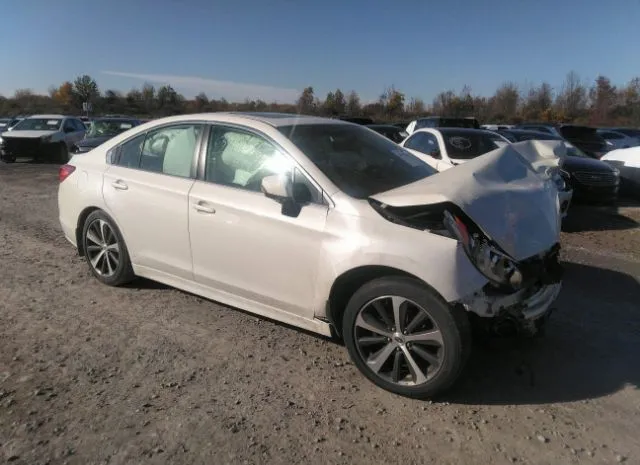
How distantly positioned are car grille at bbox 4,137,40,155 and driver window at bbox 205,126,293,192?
A: 1716cm

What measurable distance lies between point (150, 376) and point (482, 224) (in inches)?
91.1

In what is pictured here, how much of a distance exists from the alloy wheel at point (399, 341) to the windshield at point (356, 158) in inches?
31.1

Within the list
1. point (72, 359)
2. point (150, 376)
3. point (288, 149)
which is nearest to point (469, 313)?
point (288, 149)

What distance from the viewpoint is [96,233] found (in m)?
4.99

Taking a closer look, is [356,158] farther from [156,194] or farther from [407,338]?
[156,194]

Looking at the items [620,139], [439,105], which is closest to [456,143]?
[620,139]

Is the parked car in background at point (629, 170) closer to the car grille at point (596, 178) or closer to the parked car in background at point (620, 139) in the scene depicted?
the car grille at point (596, 178)

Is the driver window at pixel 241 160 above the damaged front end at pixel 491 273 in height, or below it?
above

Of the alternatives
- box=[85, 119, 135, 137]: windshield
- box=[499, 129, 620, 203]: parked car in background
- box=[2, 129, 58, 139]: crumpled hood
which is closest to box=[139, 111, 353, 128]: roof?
box=[499, 129, 620, 203]: parked car in background

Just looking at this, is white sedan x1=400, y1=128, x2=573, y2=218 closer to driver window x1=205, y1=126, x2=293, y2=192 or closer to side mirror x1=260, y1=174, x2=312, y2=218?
driver window x1=205, y1=126, x2=293, y2=192

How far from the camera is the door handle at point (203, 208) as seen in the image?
156 inches

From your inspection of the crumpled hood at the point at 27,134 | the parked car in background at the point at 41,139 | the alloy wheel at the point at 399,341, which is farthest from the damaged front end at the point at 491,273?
the crumpled hood at the point at 27,134

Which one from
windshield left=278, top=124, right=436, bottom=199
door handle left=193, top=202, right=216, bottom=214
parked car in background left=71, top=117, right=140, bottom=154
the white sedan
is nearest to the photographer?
windshield left=278, top=124, right=436, bottom=199

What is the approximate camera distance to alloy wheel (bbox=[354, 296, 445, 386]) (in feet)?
10.2
